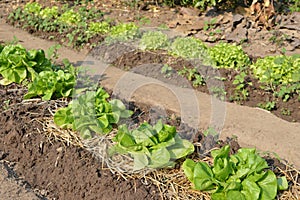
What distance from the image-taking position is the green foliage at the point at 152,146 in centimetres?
356

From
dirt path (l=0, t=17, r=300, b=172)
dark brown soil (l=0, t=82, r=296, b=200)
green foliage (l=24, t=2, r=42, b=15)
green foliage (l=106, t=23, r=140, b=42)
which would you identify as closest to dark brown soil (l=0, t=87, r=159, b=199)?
dark brown soil (l=0, t=82, r=296, b=200)

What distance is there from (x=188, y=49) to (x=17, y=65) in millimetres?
2651

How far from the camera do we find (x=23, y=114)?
4.49 meters

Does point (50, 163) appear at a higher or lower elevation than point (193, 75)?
higher

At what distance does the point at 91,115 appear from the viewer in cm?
402

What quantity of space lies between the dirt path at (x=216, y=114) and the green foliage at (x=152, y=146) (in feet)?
3.77

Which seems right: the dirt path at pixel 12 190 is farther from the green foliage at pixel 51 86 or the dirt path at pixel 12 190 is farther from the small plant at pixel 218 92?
the small plant at pixel 218 92

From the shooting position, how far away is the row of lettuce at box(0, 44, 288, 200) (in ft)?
10.8

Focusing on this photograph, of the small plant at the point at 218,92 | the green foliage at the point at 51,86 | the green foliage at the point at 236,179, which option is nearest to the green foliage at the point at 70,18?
the small plant at the point at 218,92

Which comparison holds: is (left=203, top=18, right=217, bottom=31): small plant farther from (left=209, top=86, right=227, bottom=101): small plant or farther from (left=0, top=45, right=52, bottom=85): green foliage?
(left=0, top=45, right=52, bottom=85): green foliage

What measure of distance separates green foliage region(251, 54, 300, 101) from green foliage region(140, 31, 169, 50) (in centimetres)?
153

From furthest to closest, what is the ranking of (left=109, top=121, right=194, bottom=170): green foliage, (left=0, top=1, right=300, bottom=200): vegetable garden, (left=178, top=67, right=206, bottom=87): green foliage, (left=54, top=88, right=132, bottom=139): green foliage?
(left=178, top=67, right=206, bottom=87): green foliage → (left=54, top=88, right=132, bottom=139): green foliage → (left=109, top=121, right=194, bottom=170): green foliage → (left=0, top=1, right=300, bottom=200): vegetable garden

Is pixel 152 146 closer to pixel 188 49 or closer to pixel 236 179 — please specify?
pixel 236 179

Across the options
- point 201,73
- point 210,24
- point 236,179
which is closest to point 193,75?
point 201,73
